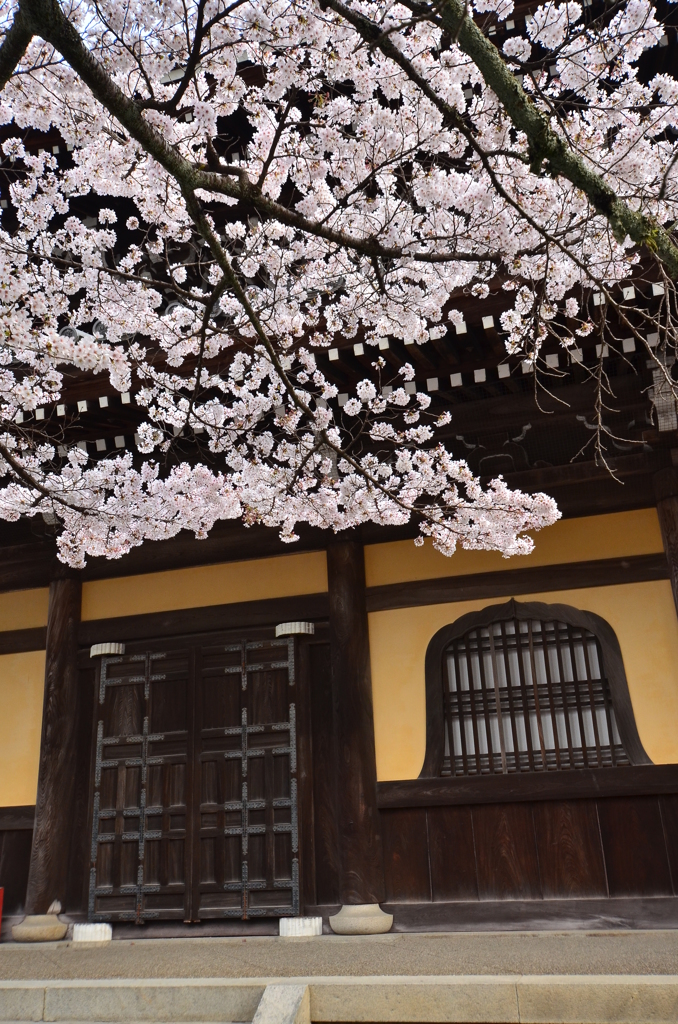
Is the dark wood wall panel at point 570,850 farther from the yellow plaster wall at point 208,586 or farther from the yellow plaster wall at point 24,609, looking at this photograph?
the yellow plaster wall at point 24,609

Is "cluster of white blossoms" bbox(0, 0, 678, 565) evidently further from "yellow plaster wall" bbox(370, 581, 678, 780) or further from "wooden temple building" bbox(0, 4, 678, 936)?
"yellow plaster wall" bbox(370, 581, 678, 780)

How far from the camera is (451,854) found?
5.87 metres

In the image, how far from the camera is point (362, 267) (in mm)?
5242

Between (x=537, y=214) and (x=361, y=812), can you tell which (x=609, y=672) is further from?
(x=537, y=214)

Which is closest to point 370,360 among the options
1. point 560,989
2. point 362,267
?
point 362,267

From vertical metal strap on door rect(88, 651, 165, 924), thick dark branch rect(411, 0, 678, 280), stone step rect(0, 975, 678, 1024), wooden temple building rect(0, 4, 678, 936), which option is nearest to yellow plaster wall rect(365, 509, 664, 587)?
wooden temple building rect(0, 4, 678, 936)

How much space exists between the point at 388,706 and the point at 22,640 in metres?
3.39

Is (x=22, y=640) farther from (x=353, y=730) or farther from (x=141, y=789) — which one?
(x=353, y=730)

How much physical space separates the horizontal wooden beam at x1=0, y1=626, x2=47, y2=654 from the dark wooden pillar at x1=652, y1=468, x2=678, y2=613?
17.0ft

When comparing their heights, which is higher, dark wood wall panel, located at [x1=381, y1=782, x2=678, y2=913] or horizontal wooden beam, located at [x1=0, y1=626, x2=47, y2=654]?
horizontal wooden beam, located at [x1=0, y1=626, x2=47, y2=654]

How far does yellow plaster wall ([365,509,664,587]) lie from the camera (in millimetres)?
6090

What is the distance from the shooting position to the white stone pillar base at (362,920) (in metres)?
5.70

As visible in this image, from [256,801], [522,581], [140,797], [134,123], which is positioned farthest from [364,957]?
[134,123]

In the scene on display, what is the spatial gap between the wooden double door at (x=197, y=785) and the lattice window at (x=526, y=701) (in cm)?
131
